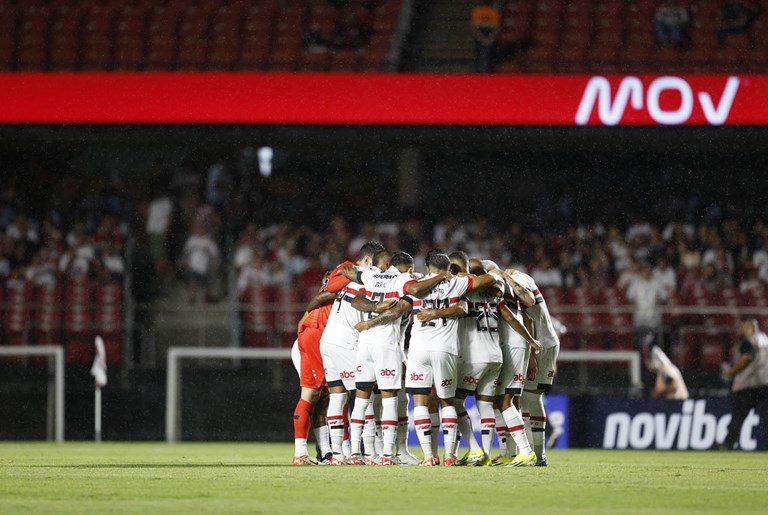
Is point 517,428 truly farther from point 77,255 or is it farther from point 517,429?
point 77,255

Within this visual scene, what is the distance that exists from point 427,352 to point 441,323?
291 mm

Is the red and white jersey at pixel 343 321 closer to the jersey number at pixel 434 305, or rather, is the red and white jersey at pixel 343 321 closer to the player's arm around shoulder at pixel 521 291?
the jersey number at pixel 434 305

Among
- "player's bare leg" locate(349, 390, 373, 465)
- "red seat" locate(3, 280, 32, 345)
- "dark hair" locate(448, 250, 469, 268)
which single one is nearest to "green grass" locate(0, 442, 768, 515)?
"player's bare leg" locate(349, 390, 373, 465)

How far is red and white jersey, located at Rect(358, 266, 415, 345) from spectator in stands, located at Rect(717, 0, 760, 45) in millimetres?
12986

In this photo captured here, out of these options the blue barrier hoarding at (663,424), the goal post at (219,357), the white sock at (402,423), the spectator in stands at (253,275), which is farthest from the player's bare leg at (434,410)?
the spectator in stands at (253,275)

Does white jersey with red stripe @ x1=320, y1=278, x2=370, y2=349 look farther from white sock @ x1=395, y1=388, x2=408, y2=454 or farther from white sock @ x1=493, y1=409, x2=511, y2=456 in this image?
white sock @ x1=493, y1=409, x2=511, y2=456

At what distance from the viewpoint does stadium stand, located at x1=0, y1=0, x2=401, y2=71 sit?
77.6 feet

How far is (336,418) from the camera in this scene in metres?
13.1

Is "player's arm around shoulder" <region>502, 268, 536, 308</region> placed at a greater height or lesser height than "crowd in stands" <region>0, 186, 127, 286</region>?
lesser

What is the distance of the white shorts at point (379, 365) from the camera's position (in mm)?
12906

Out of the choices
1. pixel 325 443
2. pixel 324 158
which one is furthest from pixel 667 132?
pixel 325 443

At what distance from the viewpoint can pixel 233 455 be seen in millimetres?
16109

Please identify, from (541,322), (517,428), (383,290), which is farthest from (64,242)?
(517,428)

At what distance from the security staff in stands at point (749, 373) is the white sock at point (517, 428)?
5.82m
